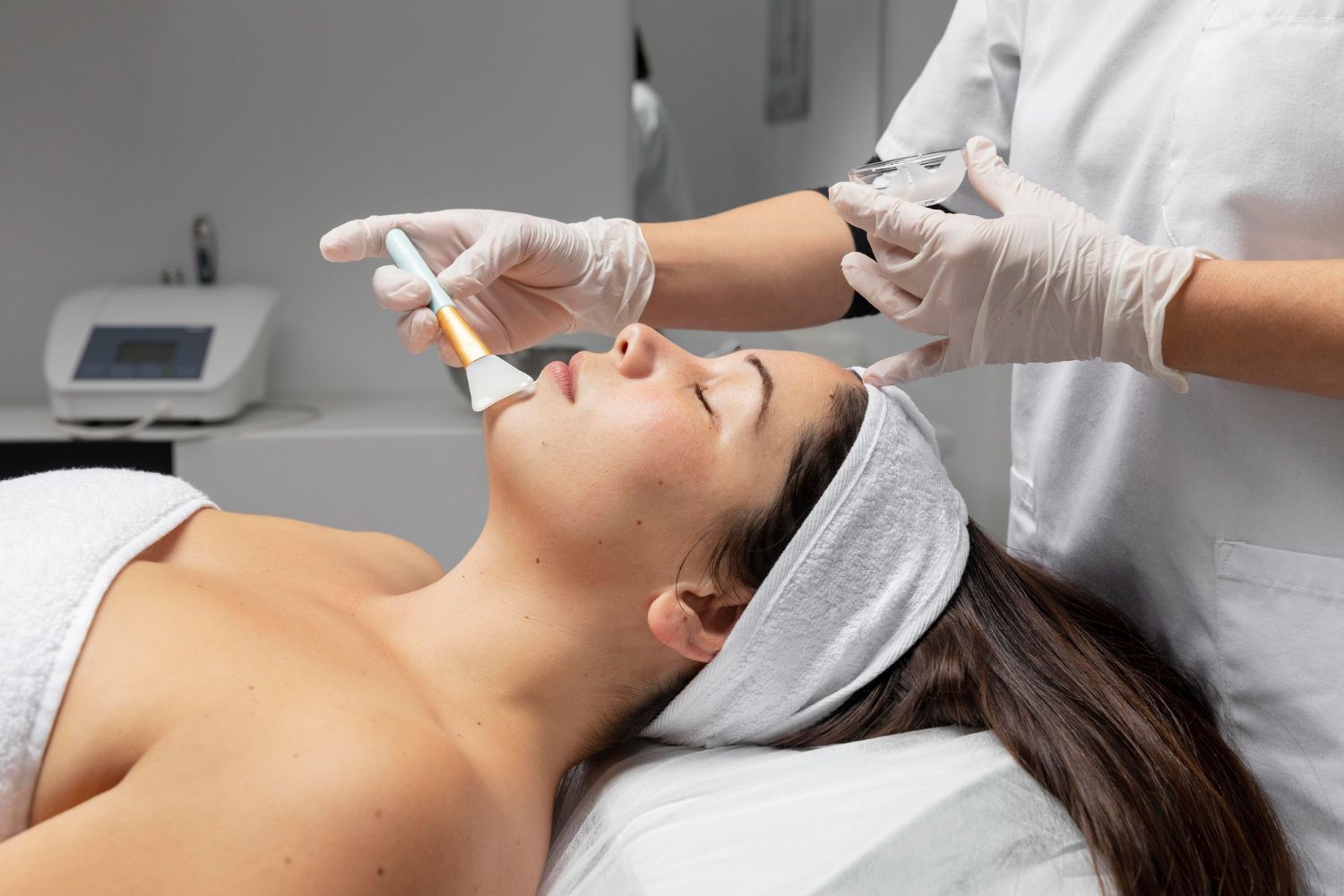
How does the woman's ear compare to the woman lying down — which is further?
the woman's ear

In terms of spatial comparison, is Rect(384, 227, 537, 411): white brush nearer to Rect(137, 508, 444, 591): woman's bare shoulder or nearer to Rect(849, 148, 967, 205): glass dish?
Rect(137, 508, 444, 591): woman's bare shoulder

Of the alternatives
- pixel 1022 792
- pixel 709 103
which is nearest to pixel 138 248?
pixel 709 103

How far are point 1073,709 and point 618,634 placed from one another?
17.8 inches

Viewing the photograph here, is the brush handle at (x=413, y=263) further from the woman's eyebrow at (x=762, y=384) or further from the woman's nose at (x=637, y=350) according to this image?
the woman's eyebrow at (x=762, y=384)

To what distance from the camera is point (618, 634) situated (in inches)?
45.2

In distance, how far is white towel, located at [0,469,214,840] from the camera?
0.87 m

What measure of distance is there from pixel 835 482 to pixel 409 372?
172 cm

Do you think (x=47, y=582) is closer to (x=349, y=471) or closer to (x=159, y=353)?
(x=349, y=471)

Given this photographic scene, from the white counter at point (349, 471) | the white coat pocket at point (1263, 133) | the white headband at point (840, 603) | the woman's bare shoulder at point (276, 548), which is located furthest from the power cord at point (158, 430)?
the white coat pocket at point (1263, 133)

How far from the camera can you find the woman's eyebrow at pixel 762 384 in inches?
45.7

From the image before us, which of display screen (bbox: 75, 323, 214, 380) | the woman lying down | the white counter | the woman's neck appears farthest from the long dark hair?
display screen (bbox: 75, 323, 214, 380)

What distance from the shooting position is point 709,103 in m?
2.53

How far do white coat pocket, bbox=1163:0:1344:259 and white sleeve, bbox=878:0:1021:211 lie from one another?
302 millimetres

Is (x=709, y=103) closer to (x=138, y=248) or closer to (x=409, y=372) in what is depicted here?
(x=409, y=372)
